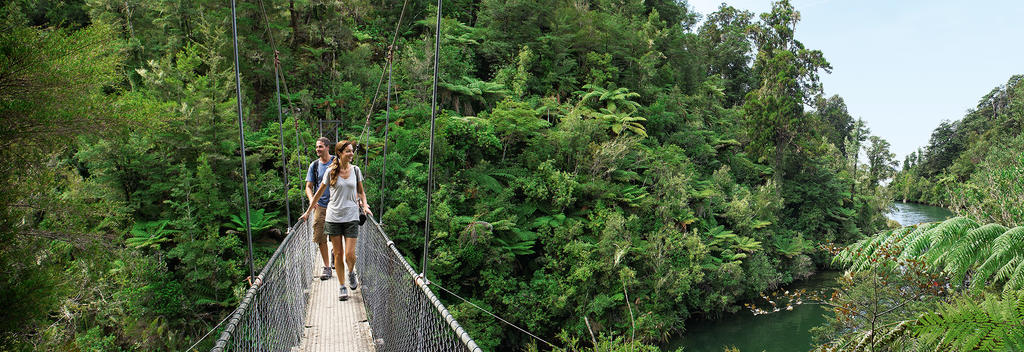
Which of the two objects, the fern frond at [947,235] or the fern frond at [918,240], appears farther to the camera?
the fern frond at [918,240]

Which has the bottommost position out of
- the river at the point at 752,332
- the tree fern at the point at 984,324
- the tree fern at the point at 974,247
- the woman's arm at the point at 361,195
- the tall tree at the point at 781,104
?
the river at the point at 752,332

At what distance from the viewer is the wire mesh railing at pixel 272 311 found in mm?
1595

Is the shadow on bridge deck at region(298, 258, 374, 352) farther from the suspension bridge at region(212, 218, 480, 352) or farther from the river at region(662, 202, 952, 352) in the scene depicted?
the river at region(662, 202, 952, 352)

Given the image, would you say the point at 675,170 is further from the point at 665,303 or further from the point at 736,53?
the point at 736,53

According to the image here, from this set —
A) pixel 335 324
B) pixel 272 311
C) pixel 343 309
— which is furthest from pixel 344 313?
pixel 272 311

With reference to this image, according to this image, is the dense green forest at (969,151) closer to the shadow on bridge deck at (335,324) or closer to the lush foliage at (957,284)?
the lush foliage at (957,284)

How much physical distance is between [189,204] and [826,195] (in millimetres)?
20719

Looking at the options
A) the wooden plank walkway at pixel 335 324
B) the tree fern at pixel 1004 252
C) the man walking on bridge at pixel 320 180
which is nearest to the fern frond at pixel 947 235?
the tree fern at pixel 1004 252

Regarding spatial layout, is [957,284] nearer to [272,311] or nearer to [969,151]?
[272,311]

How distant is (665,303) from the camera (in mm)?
11523

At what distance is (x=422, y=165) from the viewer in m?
10.9

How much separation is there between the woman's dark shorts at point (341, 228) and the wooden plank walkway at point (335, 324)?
0.38 metres

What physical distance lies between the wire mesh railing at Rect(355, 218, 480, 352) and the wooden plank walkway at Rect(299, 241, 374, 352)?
0.20 ft

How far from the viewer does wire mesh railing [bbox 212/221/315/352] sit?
5.23 feet
